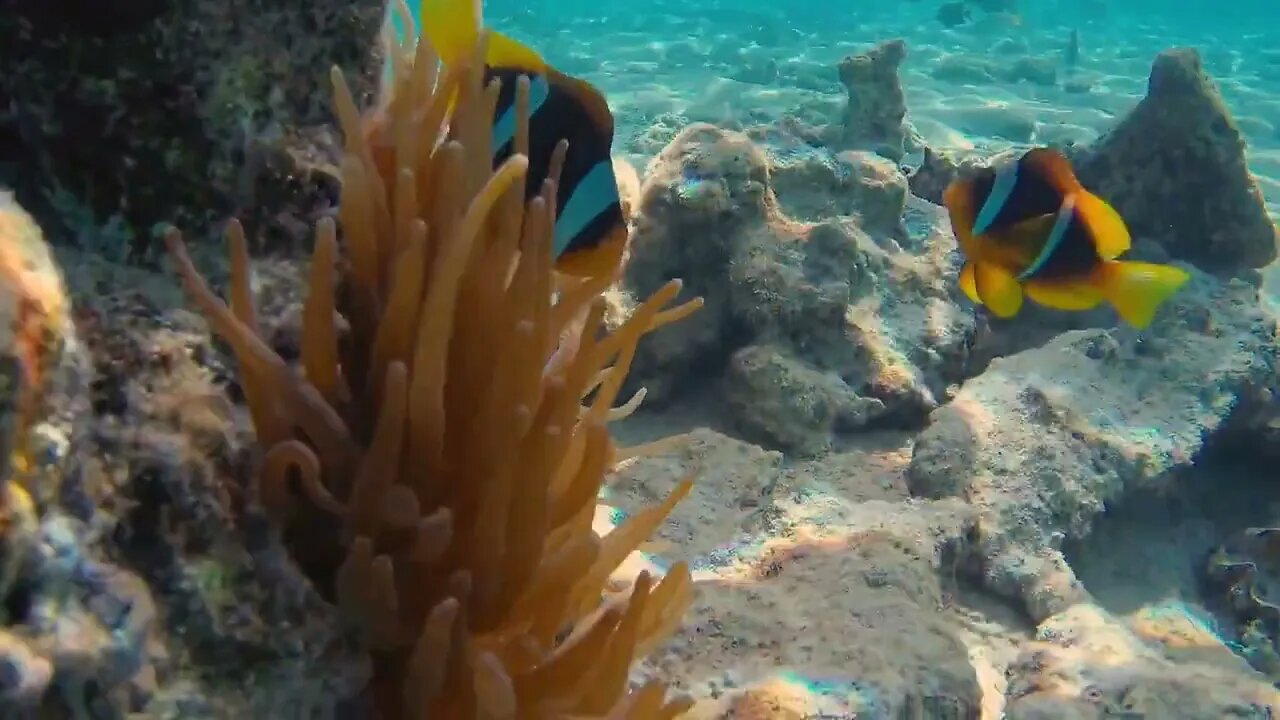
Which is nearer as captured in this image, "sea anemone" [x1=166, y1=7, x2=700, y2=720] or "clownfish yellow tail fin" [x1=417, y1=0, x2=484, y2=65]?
"sea anemone" [x1=166, y1=7, x2=700, y2=720]

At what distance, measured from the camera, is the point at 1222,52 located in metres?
18.2

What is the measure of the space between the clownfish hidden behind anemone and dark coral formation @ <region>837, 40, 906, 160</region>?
5910 mm

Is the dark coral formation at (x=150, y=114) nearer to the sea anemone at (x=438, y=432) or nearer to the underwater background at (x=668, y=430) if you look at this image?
the underwater background at (x=668, y=430)

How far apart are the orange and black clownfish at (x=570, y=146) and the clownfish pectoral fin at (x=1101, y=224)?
1.56 metres

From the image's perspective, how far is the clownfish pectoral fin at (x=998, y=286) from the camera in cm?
264

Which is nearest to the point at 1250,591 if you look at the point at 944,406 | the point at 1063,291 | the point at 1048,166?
the point at 944,406

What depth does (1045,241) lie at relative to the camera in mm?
2574

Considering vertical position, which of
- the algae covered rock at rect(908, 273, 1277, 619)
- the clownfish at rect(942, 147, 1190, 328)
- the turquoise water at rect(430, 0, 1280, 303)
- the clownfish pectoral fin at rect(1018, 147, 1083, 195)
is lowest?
the algae covered rock at rect(908, 273, 1277, 619)

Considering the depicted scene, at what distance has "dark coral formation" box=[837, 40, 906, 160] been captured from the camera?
23.7 ft

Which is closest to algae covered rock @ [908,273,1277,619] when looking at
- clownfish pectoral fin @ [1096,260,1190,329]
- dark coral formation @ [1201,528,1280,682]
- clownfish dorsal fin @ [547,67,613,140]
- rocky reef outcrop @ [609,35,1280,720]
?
rocky reef outcrop @ [609,35,1280,720]

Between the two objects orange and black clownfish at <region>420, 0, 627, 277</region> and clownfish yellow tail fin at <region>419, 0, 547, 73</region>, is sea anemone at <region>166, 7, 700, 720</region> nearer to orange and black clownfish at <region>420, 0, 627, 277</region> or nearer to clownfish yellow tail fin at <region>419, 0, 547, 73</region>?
clownfish yellow tail fin at <region>419, 0, 547, 73</region>

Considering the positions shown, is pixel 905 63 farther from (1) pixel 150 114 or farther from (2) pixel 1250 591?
(1) pixel 150 114

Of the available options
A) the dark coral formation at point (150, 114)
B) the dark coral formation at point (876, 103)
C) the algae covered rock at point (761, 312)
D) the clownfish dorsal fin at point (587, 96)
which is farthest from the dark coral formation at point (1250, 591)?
the dark coral formation at point (876, 103)

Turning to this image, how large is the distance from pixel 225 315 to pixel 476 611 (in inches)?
19.9
